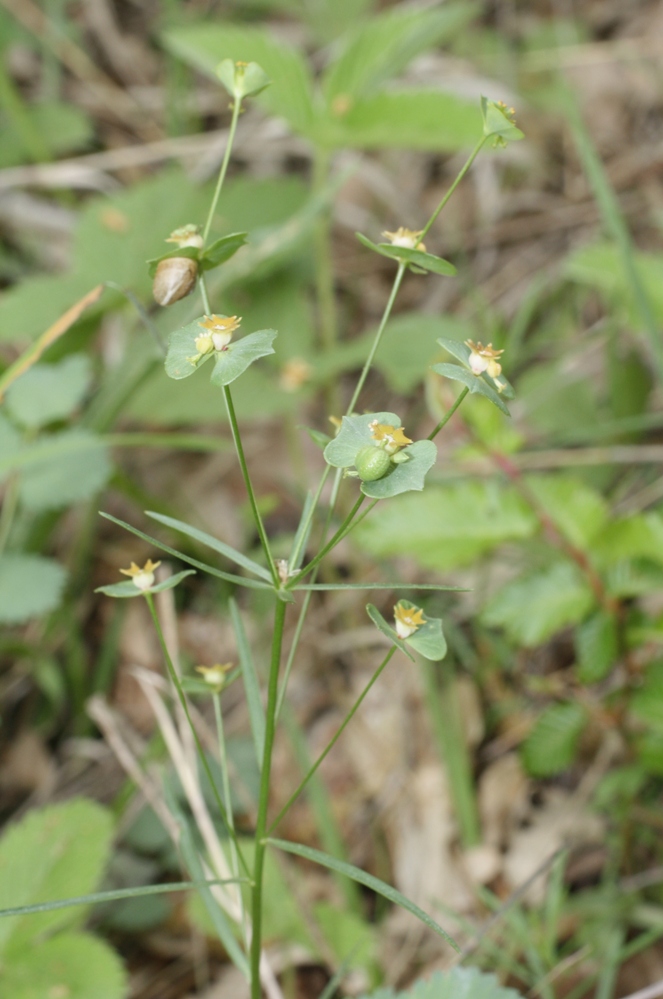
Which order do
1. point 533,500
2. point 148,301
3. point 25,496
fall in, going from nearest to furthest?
point 533,500 < point 25,496 < point 148,301

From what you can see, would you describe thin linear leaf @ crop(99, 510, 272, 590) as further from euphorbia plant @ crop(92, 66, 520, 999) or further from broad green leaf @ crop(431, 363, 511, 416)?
broad green leaf @ crop(431, 363, 511, 416)

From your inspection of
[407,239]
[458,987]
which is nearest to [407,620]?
[407,239]

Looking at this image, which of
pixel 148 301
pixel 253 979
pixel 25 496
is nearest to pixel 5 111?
pixel 148 301

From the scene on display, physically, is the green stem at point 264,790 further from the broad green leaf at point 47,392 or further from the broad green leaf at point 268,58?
the broad green leaf at point 268,58

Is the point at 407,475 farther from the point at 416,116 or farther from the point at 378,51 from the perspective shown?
the point at 378,51

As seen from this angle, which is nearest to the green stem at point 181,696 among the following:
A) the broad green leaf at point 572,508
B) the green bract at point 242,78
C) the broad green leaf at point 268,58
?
the green bract at point 242,78

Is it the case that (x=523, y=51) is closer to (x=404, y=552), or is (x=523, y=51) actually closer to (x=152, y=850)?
(x=404, y=552)
